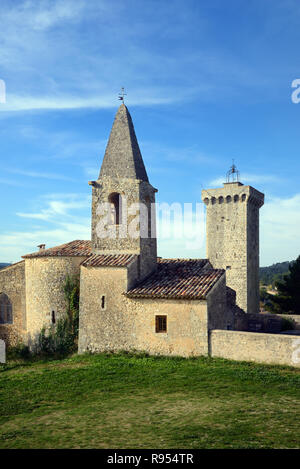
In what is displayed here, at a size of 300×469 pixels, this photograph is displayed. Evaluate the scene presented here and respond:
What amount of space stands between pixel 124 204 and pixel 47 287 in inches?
241

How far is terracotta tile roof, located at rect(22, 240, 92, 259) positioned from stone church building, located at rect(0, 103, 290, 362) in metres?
0.05

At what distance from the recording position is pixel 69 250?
22.5 meters

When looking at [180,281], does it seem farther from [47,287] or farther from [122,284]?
[47,287]

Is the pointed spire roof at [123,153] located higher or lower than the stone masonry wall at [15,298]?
higher

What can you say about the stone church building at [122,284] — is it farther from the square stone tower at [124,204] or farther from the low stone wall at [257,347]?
the low stone wall at [257,347]

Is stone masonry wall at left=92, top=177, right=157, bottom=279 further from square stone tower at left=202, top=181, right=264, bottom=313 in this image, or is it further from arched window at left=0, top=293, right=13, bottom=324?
square stone tower at left=202, top=181, right=264, bottom=313

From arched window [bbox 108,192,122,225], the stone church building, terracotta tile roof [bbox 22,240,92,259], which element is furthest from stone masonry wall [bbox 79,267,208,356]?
arched window [bbox 108,192,122,225]

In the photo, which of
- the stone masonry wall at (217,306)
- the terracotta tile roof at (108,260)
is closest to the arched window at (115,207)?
the terracotta tile roof at (108,260)

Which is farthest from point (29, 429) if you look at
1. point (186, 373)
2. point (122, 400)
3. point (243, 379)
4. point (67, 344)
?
point (67, 344)

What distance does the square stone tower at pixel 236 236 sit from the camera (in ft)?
129

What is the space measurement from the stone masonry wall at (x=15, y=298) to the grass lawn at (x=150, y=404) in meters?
5.09

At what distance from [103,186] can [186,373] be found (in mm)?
10960

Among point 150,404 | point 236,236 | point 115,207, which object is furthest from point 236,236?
point 150,404

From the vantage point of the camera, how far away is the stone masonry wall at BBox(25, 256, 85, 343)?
70.9 ft
